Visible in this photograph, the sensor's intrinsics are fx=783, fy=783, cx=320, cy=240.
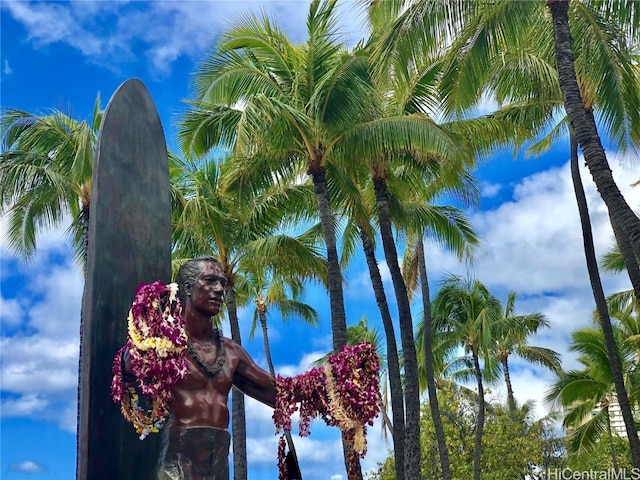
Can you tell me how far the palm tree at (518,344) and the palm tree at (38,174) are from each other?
16784mm

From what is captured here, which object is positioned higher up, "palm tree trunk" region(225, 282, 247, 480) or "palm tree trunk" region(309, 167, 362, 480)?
"palm tree trunk" region(309, 167, 362, 480)

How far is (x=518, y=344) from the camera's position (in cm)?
2961

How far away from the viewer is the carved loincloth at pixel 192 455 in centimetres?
382

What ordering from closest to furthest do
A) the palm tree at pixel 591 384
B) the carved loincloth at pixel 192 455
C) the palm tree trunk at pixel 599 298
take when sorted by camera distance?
the carved loincloth at pixel 192 455 < the palm tree trunk at pixel 599 298 < the palm tree at pixel 591 384

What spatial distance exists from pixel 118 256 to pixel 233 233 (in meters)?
13.9

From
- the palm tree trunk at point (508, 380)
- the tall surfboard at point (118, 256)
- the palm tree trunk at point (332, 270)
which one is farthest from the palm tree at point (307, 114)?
the palm tree trunk at point (508, 380)

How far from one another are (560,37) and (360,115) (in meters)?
4.26

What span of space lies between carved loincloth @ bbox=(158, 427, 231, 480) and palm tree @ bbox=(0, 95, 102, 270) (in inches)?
472

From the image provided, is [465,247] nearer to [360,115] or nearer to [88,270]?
[360,115]

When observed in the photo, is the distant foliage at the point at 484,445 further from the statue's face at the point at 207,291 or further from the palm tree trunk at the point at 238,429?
the statue's face at the point at 207,291

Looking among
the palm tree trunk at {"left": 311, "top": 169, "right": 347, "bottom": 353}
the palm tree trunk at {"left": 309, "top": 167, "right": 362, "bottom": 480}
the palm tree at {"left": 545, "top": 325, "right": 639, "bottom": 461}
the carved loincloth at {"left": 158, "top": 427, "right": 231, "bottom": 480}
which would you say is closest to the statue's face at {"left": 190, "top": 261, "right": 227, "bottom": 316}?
the carved loincloth at {"left": 158, "top": 427, "right": 231, "bottom": 480}

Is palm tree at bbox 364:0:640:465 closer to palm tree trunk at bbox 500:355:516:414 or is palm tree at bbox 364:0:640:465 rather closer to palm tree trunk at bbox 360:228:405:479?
palm tree trunk at bbox 360:228:405:479

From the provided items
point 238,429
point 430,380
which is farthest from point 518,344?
point 238,429

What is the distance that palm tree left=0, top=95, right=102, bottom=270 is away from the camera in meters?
15.3
